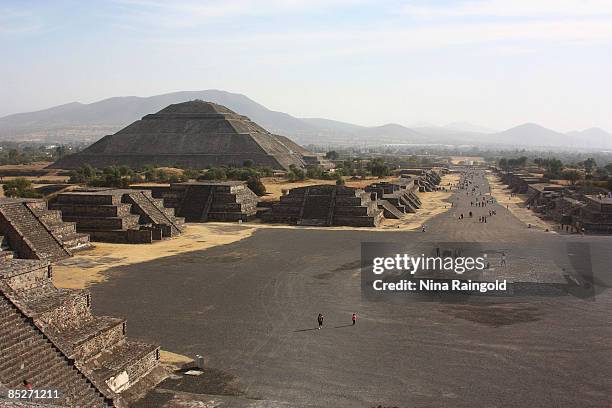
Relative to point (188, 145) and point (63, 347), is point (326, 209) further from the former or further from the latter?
point (188, 145)

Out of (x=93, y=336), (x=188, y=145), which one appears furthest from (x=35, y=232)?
(x=188, y=145)

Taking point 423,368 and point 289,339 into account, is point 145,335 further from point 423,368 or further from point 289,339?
point 423,368

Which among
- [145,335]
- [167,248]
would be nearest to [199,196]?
[167,248]

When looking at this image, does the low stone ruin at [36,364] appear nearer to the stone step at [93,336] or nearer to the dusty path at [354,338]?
the stone step at [93,336]

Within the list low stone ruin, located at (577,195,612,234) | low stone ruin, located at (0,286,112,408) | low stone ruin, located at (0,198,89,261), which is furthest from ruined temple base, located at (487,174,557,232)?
low stone ruin, located at (0,286,112,408)

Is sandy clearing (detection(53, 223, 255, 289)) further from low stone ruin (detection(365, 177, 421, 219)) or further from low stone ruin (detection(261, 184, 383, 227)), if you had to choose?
low stone ruin (detection(365, 177, 421, 219))

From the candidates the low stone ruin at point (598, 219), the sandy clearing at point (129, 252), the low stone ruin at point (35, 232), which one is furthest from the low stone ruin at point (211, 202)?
the low stone ruin at point (598, 219)

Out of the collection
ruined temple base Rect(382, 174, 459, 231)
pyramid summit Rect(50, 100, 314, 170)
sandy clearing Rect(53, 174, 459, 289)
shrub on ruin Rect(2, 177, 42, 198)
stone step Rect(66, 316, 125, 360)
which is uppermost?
pyramid summit Rect(50, 100, 314, 170)
